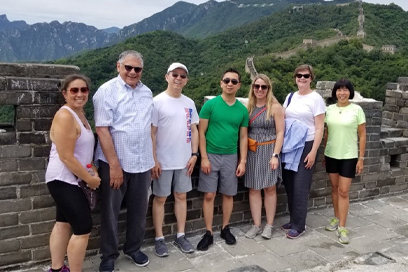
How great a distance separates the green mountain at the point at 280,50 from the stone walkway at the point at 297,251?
449 inches

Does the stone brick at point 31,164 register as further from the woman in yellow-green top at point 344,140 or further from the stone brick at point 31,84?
the woman in yellow-green top at point 344,140

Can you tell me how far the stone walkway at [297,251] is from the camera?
3420 mm

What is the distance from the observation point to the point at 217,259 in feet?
11.6

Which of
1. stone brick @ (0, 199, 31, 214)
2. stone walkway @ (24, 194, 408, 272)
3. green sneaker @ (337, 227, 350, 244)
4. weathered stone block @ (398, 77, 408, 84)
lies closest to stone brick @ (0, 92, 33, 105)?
stone brick @ (0, 199, 31, 214)

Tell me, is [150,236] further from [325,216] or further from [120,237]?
[325,216]

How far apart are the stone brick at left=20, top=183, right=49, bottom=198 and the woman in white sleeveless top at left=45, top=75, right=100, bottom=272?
1.36 feet

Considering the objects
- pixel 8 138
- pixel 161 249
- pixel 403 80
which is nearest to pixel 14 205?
pixel 8 138

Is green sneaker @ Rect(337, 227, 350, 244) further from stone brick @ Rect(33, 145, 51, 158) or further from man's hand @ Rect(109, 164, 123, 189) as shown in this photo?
stone brick @ Rect(33, 145, 51, 158)

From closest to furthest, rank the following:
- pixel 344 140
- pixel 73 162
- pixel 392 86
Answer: pixel 73 162, pixel 344 140, pixel 392 86

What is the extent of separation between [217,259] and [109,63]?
3696 cm

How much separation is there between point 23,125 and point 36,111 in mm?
145

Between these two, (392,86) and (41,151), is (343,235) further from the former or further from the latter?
(392,86)

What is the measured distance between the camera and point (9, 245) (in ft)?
10.4

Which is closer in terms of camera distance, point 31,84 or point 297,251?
point 31,84
